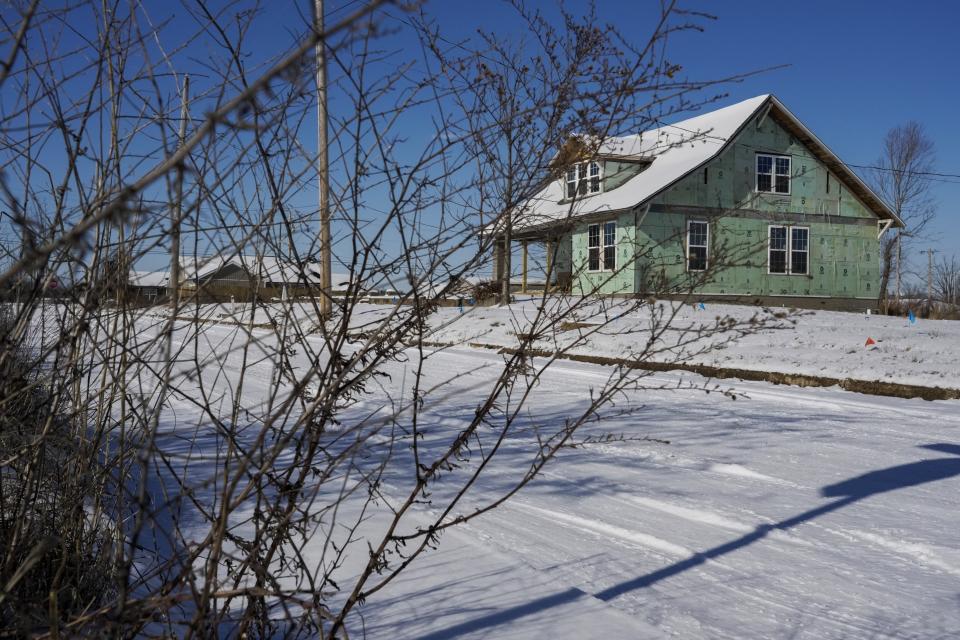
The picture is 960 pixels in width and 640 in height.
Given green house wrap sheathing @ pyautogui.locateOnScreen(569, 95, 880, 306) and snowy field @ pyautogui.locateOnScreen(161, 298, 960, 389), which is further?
green house wrap sheathing @ pyautogui.locateOnScreen(569, 95, 880, 306)

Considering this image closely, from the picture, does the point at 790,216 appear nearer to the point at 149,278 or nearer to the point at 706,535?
the point at 706,535

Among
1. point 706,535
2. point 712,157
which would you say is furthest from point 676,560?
point 712,157

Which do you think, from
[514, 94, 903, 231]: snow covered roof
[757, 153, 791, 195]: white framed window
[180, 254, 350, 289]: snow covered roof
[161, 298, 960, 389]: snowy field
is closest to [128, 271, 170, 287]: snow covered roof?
[180, 254, 350, 289]: snow covered roof

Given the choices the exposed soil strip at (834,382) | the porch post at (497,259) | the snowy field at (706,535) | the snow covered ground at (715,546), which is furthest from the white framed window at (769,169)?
the porch post at (497,259)

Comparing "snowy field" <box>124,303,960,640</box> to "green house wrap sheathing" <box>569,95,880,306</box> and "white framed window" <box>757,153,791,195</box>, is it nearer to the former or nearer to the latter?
"green house wrap sheathing" <box>569,95,880,306</box>

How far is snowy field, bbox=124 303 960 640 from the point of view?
276cm

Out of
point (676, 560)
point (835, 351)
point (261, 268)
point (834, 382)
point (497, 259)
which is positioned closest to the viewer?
point (261, 268)

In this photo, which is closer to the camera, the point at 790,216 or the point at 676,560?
the point at 676,560

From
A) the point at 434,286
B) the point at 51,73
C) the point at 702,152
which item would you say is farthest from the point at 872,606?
the point at 702,152

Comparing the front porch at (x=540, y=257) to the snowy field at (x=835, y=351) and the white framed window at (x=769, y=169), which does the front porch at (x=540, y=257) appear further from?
the white framed window at (x=769, y=169)

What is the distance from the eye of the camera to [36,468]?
2.10m

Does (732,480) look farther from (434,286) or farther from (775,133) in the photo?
(775,133)

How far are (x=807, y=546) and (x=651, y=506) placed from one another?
2.88 feet

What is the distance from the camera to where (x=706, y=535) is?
394cm
